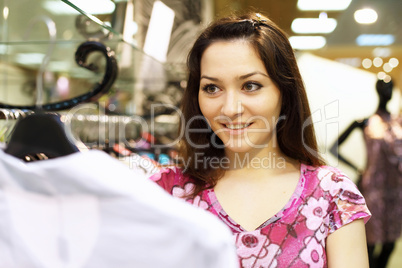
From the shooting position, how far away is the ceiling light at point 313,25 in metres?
3.03

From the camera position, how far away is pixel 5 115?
2.84 feet

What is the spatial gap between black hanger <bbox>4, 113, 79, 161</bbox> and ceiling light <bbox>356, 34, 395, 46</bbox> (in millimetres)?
3563

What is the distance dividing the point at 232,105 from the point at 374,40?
3285 mm

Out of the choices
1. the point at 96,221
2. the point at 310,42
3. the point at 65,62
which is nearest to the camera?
the point at 96,221

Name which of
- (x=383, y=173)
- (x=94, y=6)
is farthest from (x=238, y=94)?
(x=383, y=173)

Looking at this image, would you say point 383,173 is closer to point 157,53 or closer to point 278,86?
point 157,53

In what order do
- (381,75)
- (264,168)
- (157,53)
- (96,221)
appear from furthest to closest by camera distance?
(381,75), (157,53), (264,168), (96,221)

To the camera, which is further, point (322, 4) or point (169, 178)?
point (322, 4)

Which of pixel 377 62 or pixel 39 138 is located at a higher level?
pixel 377 62

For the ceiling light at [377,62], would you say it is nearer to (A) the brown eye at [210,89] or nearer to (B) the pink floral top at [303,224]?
(B) the pink floral top at [303,224]

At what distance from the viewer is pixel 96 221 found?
49 cm

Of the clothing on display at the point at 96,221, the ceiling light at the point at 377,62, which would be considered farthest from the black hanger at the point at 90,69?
the ceiling light at the point at 377,62

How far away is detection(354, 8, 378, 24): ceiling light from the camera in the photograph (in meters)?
3.44

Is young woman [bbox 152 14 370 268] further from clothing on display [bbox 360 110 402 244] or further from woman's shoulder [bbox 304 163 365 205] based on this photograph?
clothing on display [bbox 360 110 402 244]
